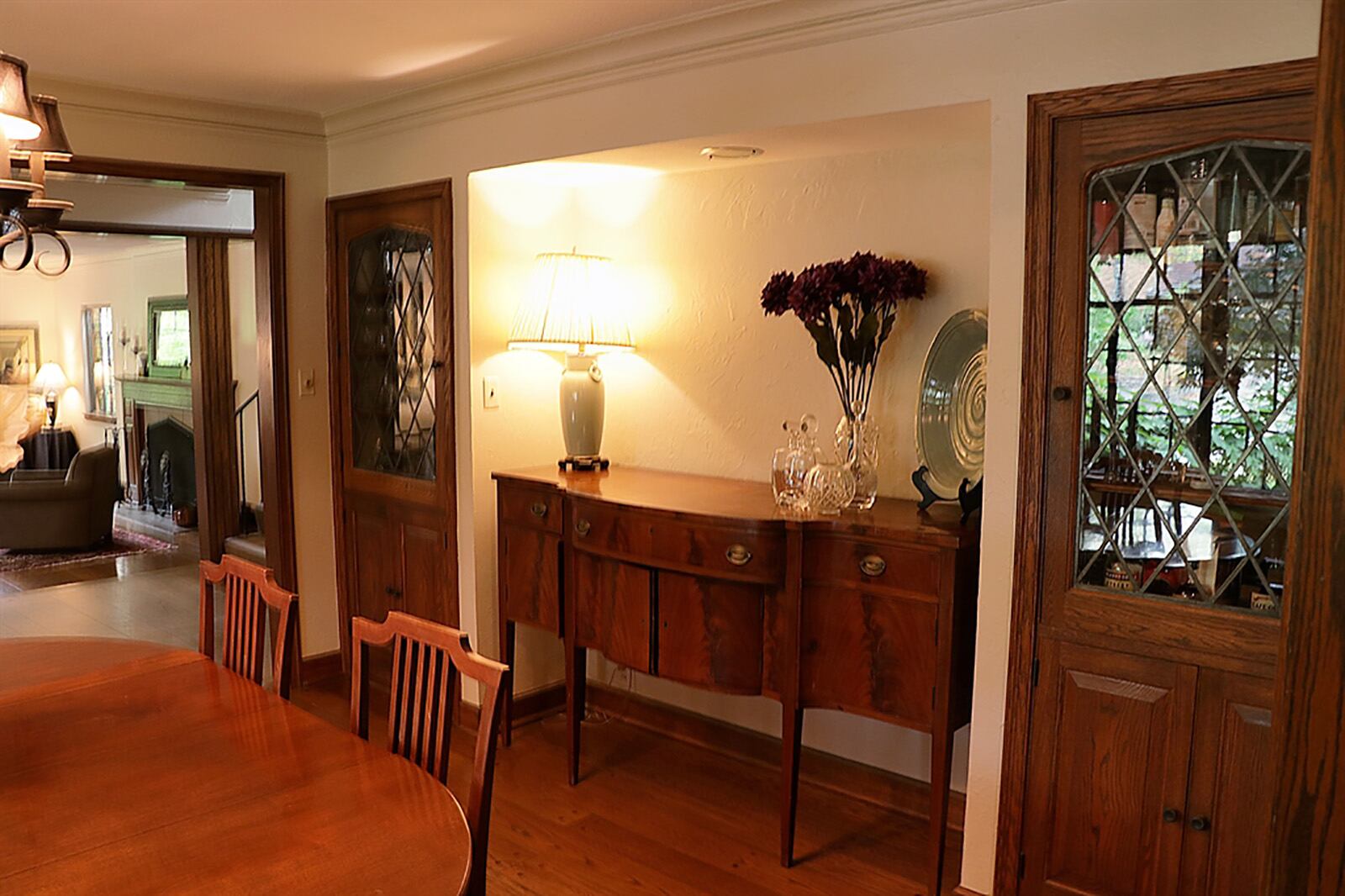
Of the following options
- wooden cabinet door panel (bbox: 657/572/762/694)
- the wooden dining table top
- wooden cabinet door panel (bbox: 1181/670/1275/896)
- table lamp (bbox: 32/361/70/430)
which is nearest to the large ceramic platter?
wooden cabinet door panel (bbox: 657/572/762/694)

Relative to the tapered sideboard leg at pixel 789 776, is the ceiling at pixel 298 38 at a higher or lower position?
higher

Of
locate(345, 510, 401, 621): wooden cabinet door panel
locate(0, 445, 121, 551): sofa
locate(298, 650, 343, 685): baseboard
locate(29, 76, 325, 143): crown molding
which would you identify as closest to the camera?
locate(29, 76, 325, 143): crown molding

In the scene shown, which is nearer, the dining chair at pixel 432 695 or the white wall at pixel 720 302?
the dining chair at pixel 432 695

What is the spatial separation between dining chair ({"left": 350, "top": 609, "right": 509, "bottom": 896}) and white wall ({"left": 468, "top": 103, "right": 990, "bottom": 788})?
1668mm

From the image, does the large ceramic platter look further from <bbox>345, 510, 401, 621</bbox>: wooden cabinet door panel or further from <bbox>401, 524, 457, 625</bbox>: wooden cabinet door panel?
<bbox>345, 510, 401, 621</bbox>: wooden cabinet door panel

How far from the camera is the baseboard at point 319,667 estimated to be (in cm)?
436

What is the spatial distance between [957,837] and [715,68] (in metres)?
2.33

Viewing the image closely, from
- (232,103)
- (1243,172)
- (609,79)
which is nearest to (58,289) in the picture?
(232,103)

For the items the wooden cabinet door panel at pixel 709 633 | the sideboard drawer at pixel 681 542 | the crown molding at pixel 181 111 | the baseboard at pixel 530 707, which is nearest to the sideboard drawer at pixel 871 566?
the sideboard drawer at pixel 681 542

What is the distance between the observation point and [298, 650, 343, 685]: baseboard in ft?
14.3

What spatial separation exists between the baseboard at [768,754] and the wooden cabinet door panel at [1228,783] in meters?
0.61

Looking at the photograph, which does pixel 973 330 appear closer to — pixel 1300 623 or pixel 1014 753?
pixel 1014 753

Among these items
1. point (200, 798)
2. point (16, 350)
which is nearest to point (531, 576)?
point (200, 798)

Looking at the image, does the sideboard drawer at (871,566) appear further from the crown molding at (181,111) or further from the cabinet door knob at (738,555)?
the crown molding at (181,111)
